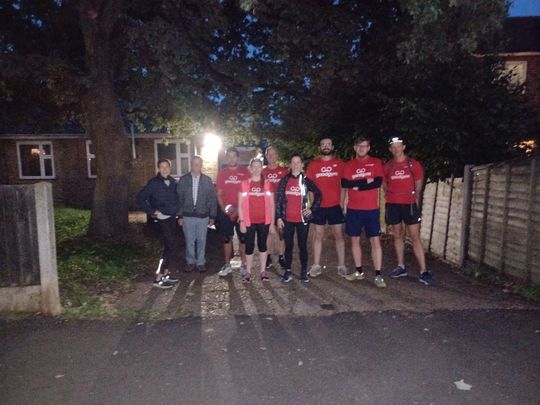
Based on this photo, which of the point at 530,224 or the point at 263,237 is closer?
the point at 530,224

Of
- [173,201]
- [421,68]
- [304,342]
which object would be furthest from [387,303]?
[421,68]

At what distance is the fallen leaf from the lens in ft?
10.6

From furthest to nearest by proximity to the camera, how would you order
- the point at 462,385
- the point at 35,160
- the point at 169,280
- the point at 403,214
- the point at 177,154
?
1. the point at 177,154
2. the point at 35,160
3. the point at 169,280
4. the point at 403,214
5. the point at 462,385

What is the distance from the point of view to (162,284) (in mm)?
6020

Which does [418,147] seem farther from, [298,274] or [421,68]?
[298,274]

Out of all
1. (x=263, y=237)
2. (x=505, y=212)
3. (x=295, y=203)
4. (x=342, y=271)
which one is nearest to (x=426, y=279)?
(x=342, y=271)

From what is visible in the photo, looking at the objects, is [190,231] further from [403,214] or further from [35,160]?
[35,160]

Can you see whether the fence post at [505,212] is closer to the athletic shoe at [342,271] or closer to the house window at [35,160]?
the athletic shoe at [342,271]

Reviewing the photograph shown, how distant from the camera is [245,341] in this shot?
4102mm

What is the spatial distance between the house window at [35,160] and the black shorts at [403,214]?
16.6 metres

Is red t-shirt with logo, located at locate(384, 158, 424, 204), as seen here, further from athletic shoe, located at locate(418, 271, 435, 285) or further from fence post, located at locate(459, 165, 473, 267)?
fence post, located at locate(459, 165, 473, 267)

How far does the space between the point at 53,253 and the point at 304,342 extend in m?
3.08

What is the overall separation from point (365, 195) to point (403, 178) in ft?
2.02

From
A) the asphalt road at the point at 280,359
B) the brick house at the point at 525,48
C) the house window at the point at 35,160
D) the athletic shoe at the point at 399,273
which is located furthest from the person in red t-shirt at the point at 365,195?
the house window at the point at 35,160
